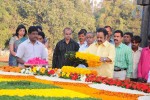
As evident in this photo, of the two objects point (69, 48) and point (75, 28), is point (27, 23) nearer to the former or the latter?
point (75, 28)

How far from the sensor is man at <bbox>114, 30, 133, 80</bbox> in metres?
9.90

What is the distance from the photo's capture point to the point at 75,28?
55.2m

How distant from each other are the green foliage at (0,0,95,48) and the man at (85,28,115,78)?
38.9 m

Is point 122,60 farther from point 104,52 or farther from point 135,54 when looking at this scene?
point 135,54

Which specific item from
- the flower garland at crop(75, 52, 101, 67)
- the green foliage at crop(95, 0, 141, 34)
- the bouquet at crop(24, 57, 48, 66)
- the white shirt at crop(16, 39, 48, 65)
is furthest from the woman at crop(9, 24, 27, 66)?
the green foliage at crop(95, 0, 141, 34)

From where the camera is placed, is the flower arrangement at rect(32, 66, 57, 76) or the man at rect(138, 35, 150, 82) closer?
the flower arrangement at rect(32, 66, 57, 76)

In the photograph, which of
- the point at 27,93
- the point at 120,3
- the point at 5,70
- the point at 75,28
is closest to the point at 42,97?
the point at 27,93

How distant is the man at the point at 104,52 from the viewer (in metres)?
9.20

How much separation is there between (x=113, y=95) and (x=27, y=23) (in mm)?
44176

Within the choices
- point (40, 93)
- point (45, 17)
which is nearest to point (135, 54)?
point (40, 93)

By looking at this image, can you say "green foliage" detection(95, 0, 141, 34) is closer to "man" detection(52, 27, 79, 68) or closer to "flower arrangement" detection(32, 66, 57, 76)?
"man" detection(52, 27, 79, 68)

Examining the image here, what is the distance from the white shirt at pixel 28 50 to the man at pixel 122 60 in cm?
181

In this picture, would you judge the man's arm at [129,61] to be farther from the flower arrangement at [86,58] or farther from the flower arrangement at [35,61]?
the flower arrangement at [35,61]

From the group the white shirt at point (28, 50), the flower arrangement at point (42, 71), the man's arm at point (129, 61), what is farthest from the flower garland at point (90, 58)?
the white shirt at point (28, 50)
